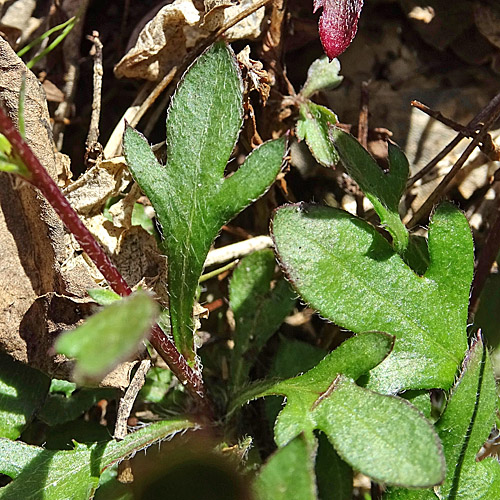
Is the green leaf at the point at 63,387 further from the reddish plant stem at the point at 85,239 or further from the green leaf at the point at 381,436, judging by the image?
the green leaf at the point at 381,436

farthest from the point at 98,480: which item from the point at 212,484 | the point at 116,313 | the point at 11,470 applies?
the point at 116,313

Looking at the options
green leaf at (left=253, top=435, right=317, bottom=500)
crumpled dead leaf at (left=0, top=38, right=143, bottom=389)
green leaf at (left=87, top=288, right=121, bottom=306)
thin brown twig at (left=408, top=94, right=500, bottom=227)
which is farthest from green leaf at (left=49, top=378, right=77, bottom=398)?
thin brown twig at (left=408, top=94, right=500, bottom=227)

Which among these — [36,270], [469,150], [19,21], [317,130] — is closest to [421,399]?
[469,150]

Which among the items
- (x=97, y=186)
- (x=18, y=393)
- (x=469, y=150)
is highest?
(x=469, y=150)

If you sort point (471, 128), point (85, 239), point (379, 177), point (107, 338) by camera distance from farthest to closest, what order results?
1. point (471, 128)
2. point (379, 177)
3. point (85, 239)
4. point (107, 338)

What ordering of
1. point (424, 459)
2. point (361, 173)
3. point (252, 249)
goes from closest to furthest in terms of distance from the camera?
point (424, 459) < point (361, 173) < point (252, 249)

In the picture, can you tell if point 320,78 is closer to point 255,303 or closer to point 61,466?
point 255,303

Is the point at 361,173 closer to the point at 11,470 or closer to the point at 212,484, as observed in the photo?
the point at 212,484
